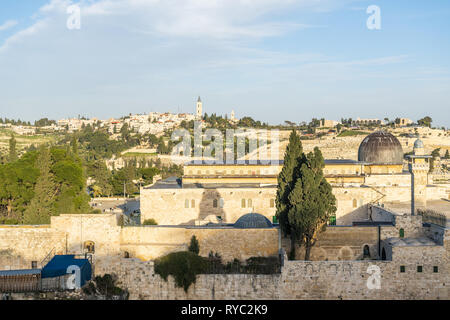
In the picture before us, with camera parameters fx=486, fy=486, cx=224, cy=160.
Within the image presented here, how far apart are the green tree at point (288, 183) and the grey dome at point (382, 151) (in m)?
14.6

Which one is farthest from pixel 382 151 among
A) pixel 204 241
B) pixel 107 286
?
pixel 107 286

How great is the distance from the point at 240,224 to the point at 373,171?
18.1 m

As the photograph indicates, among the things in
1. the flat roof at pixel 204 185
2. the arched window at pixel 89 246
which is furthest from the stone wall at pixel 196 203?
the arched window at pixel 89 246

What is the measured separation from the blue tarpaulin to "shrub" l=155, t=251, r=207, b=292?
9.60 feet

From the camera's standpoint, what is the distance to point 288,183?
24.7m

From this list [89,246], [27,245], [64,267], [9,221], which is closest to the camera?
[64,267]

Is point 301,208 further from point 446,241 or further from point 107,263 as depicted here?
point 107,263

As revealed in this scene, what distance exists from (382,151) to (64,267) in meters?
27.1

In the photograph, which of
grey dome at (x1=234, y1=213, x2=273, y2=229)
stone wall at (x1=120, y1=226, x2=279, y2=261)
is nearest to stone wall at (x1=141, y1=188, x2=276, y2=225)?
grey dome at (x1=234, y1=213, x2=273, y2=229)

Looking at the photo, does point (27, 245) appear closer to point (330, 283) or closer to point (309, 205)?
point (309, 205)

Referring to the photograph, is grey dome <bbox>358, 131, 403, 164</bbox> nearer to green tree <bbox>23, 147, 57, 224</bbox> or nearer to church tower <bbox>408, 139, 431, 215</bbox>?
church tower <bbox>408, 139, 431, 215</bbox>

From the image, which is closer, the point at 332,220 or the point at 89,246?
the point at 89,246
